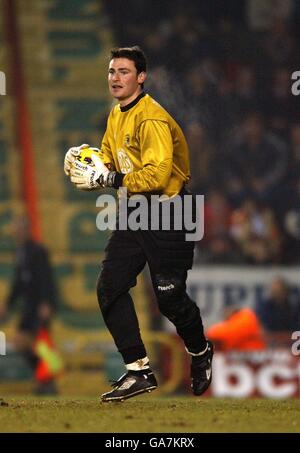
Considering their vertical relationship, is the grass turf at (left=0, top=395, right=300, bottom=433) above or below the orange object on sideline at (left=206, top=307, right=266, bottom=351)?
above

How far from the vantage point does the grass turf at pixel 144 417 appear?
6.21 m

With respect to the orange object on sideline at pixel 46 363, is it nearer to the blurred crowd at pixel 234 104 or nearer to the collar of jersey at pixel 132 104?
the blurred crowd at pixel 234 104

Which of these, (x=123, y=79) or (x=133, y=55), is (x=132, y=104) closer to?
(x=123, y=79)

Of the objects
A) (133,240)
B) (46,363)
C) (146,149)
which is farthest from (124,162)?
(46,363)

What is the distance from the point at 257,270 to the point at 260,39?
405cm

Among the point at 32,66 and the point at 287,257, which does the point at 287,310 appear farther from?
the point at 32,66

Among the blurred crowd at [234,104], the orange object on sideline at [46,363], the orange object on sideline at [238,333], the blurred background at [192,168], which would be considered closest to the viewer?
the orange object on sideline at [238,333]

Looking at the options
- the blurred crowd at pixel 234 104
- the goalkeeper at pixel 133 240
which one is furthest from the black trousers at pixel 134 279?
the blurred crowd at pixel 234 104

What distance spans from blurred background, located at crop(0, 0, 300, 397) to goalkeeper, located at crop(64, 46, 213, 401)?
228 inches

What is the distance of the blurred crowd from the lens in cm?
1513

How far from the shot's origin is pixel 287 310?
14.2m

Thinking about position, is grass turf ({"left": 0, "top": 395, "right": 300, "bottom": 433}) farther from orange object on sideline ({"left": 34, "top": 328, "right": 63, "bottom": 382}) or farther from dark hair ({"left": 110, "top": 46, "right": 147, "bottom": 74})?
orange object on sideline ({"left": 34, "top": 328, "right": 63, "bottom": 382})

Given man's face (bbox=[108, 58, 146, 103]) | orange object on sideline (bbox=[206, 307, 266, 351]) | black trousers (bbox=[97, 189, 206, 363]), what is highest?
man's face (bbox=[108, 58, 146, 103])

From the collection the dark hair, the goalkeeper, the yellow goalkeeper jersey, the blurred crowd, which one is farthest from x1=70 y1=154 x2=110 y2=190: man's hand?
the blurred crowd
